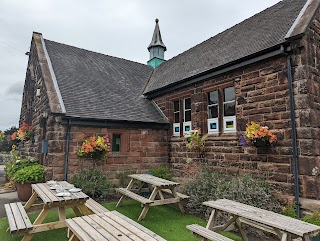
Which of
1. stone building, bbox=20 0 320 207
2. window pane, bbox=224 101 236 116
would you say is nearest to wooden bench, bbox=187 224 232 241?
stone building, bbox=20 0 320 207

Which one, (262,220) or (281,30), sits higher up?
(281,30)

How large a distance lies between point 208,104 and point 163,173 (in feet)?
10.5

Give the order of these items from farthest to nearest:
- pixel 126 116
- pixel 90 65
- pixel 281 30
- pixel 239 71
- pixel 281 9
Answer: pixel 90 65 → pixel 126 116 → pixel 281 9 → pixel 239 71 → pixel 281 30

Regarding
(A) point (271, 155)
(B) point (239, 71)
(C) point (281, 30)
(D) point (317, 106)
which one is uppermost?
(C) point (281, 30)

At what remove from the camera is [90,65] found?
41.1 feet

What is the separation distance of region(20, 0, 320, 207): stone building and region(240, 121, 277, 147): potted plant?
0.21 meters

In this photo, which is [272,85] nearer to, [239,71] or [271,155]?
[239,71]

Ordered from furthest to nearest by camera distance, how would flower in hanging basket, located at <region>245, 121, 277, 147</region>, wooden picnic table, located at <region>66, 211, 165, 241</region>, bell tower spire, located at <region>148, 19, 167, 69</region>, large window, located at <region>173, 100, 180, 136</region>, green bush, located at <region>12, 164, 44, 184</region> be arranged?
bell tower spire, located at <region>148, 19, 167, 69</region>, large window, located at <region>173, 100, 180, 136</region>, green bush, located at <region>12, 164, 44, 184</region>, flower in hanging basket, located at <region>245, 121, 277, 147</region>, wooden picnic table, located at <region>66, 211, 165, 241</region>

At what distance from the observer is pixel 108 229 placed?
9.58 ft

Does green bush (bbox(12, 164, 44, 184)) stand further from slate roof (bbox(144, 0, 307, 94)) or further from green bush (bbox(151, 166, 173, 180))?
slate roof (bbox(144, 0, 307, 94))

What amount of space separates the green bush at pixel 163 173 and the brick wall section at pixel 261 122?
756 millimetres

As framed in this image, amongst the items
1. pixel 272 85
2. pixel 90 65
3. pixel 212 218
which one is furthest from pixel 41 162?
pixel 272 85

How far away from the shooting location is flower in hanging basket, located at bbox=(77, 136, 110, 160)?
8172 mm

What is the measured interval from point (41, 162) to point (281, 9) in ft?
34.9
